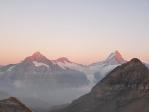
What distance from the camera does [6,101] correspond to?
133 metres

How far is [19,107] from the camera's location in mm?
130625

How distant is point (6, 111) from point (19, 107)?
409 centimetres

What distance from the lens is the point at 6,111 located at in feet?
422

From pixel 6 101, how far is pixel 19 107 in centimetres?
519

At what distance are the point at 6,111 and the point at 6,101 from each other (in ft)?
17.6
